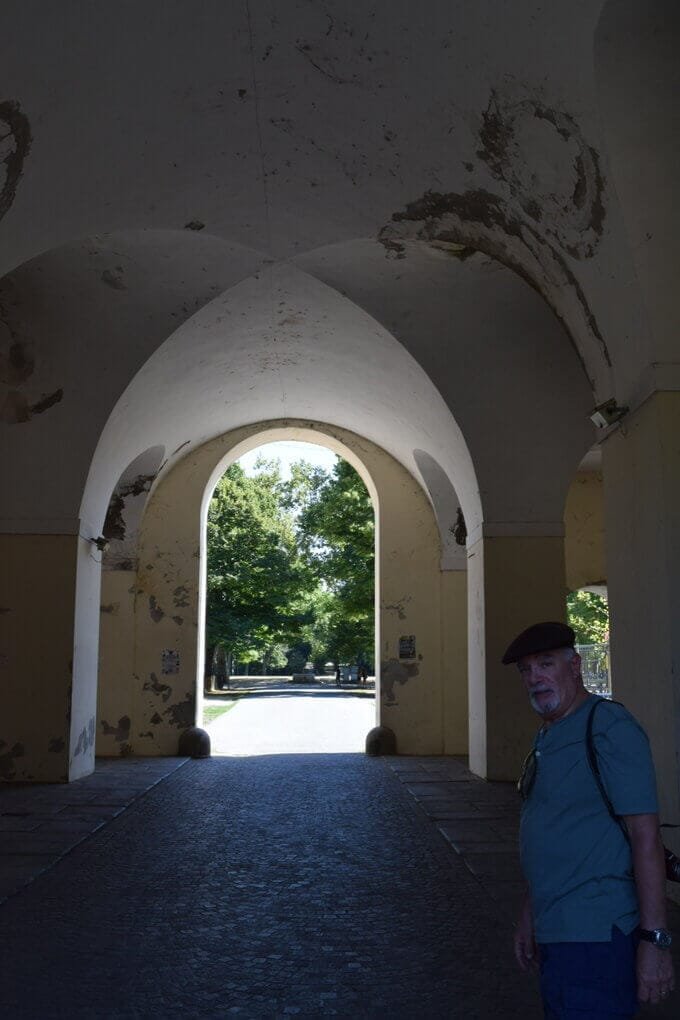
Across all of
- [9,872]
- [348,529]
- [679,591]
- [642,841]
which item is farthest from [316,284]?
[348,529]

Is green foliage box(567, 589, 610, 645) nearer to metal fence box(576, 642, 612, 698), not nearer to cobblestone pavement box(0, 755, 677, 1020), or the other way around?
metal fence box(576, 642, 612, 698)

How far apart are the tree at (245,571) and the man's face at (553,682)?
92.9 feet

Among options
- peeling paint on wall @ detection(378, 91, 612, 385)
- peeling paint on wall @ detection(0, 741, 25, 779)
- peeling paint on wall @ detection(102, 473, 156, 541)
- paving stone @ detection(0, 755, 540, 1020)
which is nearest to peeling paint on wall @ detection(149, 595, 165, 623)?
peeling paint on wall @ detection(102, 473, 156, 541)

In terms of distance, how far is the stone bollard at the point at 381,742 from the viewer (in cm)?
1405

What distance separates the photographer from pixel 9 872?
6.29m

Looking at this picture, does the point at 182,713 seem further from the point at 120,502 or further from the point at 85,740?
the point at 120,502

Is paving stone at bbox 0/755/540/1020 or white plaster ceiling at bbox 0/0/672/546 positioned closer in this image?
paving stone at bbox 0/755/540/1020

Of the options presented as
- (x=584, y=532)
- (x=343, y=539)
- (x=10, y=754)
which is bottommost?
(x=10, y=754)

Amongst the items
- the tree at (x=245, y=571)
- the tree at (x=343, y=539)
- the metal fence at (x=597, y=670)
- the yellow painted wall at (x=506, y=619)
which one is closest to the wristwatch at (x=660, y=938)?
the yellow painted wall at (x=506, y=619)

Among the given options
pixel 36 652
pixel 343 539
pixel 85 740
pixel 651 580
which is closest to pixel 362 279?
pixel 651 580

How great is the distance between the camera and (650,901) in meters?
2.31

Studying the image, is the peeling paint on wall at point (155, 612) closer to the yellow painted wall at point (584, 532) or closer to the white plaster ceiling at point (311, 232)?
the white plaster ceiling at point (311, 232)

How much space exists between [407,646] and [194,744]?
3646 millimetres

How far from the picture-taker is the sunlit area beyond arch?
22359 millimetres
